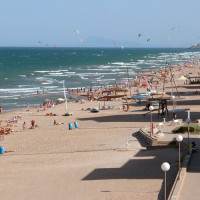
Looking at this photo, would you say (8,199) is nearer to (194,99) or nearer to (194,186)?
(194,186)

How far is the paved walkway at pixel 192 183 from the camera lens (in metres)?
11.1

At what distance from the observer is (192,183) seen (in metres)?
12.1

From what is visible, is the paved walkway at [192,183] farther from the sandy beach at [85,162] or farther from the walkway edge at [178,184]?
the sandy beach at [85,162]

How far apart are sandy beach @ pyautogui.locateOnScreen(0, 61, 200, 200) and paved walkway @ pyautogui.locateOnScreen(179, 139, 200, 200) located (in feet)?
1.73

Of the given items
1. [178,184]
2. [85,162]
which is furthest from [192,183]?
[85,162]

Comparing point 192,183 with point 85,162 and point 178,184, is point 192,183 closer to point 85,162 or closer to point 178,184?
point 178,184

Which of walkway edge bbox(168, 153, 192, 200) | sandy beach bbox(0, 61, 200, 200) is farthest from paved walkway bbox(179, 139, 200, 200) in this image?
sandy beach bbox(0, 61, 200, 200)

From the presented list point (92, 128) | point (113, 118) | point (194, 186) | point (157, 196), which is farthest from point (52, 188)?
point (113, 118)

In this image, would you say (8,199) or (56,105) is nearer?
(8,199)

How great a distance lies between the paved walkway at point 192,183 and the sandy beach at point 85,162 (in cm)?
53

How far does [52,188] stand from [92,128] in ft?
37.2

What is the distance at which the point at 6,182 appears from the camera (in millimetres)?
14414

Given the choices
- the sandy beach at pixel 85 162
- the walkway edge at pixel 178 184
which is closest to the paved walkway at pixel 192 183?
the walkway edge at pixel 178 184

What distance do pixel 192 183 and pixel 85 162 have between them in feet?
16.8
